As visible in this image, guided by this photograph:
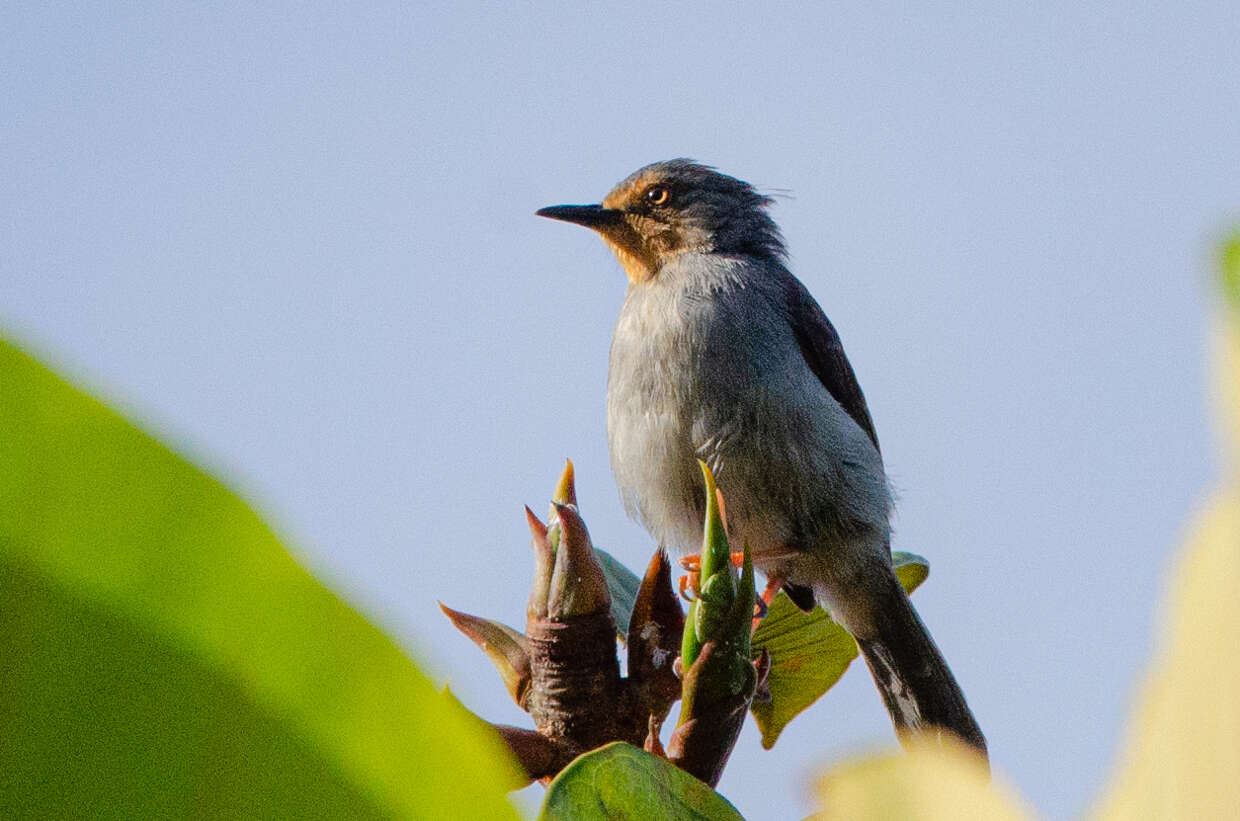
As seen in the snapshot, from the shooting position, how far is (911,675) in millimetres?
4398

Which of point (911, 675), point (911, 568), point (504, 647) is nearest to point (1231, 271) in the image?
point (504, 647)

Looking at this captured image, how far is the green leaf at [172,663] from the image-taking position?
1.25 feet

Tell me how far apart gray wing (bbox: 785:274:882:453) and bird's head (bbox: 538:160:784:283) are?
378mm

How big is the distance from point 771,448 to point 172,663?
3771 millimetres

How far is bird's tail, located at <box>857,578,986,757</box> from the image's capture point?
4.28m

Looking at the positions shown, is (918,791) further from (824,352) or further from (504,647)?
(824,352)

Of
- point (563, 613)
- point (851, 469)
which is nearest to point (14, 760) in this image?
point (563, 613)

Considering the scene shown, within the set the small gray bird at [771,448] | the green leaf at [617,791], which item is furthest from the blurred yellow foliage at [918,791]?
the small gray bird at [771,448]

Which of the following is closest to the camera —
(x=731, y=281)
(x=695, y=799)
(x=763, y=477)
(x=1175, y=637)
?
(x=1175, y=637)

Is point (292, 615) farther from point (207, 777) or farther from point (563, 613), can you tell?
point (563, 613)

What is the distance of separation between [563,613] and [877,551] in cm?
290

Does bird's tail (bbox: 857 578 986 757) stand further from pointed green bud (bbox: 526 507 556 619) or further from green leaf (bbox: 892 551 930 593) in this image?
pointed green bud (bbox: 526 507 556 619)

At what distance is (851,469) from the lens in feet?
14.3

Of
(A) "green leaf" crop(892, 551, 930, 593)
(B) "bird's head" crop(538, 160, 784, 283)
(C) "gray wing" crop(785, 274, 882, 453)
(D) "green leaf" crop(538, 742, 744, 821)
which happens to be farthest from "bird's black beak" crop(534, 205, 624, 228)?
(D) "green leaf" crop(538, 742, 744, 821)
